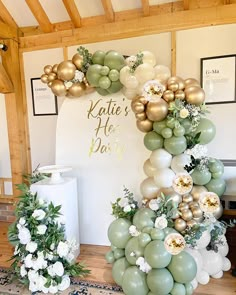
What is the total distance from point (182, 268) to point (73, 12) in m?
2.88

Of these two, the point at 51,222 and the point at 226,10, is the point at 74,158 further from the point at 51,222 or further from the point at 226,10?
the point at 226,10

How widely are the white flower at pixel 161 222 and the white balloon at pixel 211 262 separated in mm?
540

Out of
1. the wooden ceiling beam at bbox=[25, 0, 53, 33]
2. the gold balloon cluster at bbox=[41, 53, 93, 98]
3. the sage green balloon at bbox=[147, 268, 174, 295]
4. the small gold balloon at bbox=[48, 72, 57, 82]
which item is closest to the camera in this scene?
the sage green balloon at bbox=[147, 268, 174, 295]

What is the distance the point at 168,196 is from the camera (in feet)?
6.98

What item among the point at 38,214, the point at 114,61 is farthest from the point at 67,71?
the point at 38,214

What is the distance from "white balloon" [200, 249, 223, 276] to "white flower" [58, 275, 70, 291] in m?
1.21

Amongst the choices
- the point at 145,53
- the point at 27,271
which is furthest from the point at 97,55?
the point at 27,271

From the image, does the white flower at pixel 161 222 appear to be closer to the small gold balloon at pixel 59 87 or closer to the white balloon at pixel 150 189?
the white balloon at pixel 150 189

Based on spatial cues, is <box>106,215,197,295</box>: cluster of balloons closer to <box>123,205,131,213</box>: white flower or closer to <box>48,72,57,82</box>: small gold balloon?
<box>123,205,131,213</box>: white flower

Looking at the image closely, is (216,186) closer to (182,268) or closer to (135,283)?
(182,268)

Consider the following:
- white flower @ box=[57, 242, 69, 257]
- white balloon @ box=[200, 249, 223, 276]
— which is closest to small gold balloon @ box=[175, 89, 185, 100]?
white balloon @ box=[200, 249, 223, 276]

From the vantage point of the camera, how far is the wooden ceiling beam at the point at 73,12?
280 centimetres

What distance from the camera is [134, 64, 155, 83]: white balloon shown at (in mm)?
2225

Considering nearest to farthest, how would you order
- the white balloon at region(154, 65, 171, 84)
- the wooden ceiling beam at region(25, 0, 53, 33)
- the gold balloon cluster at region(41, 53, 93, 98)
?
the white balloon at region(154, 65, 171, 84) < the gold balloon cluster at region(41, 53, 93, 98) < the wooden ceiling beam at region(25, 0, 53, 33)
